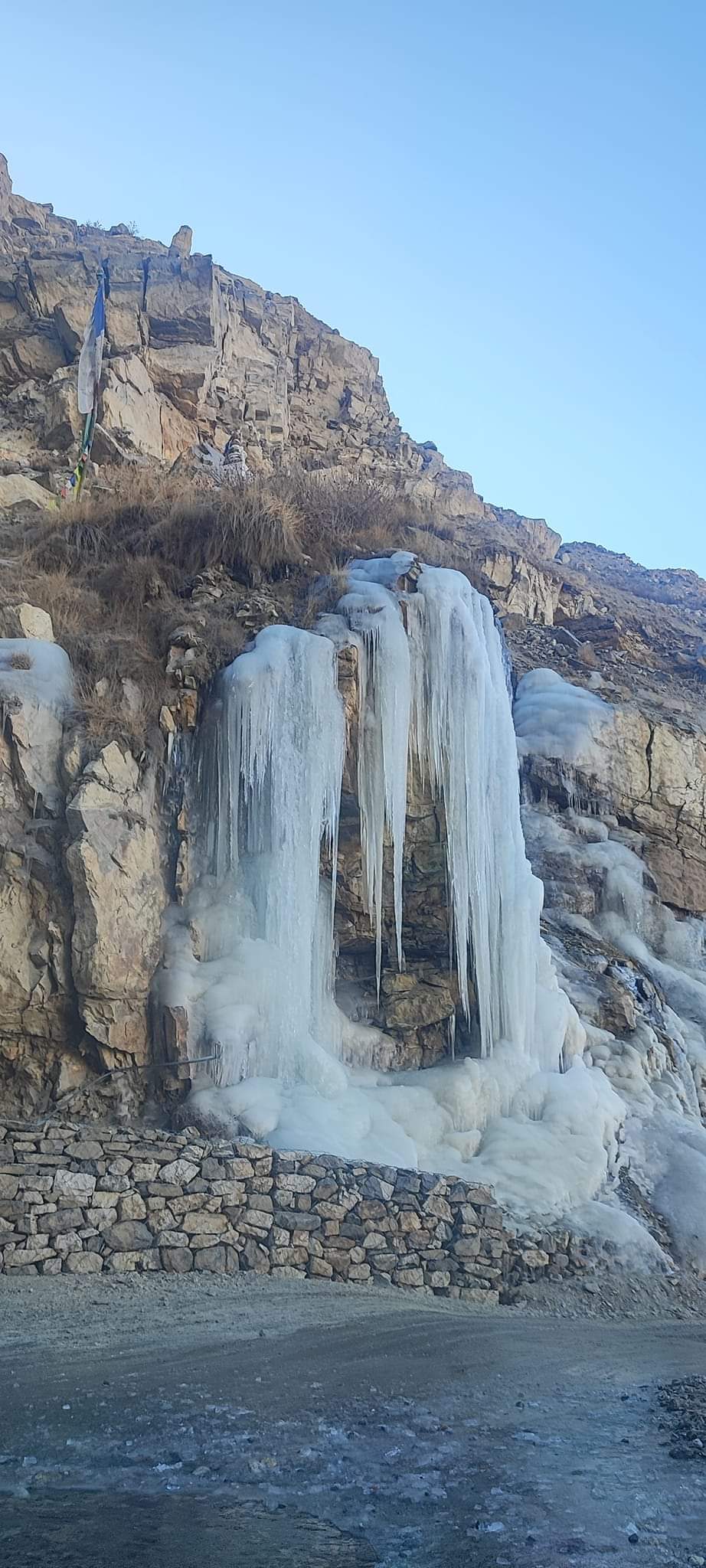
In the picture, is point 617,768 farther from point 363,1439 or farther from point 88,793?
point 363,1439

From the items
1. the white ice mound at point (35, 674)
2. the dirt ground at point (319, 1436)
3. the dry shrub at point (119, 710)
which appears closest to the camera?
the dirt ground at point (319, 1436)

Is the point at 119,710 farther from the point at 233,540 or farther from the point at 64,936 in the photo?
the point at 233,540

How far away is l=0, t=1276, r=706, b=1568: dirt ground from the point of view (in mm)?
3584

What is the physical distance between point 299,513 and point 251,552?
4.59 ft

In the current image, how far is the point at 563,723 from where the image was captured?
14828 millimetres

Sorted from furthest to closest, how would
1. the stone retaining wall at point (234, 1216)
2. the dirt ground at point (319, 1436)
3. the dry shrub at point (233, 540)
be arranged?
1. the dry shrub at point (233, 540)
2. the stone retaining wall at point (234, 1216)
3. the dirt ground at point (319, 1436)

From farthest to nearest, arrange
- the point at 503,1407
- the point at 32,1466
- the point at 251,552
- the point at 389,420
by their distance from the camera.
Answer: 1. the point at 389,420
2. the point at 251,552
3. the point at 503,1407
4. the point at 32,1466

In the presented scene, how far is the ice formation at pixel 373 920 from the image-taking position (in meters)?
9.33

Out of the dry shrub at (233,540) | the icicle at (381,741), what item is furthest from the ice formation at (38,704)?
the dry shrub at (233,540)

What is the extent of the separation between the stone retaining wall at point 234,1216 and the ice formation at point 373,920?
518 millimetres

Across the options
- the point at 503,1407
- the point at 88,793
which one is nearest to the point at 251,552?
the point at 88,793

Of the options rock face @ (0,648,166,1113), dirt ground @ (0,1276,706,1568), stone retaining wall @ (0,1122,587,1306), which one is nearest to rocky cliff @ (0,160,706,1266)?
rock face @ (0,648,166,1113)

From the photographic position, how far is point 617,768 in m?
14.8

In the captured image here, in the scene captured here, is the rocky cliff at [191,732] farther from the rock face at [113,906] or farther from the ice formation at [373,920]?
the ice formation at [373,920]
